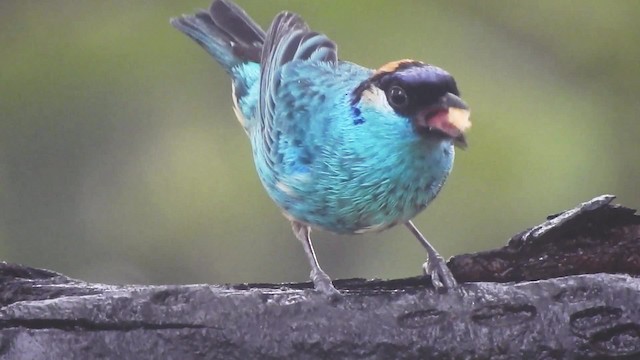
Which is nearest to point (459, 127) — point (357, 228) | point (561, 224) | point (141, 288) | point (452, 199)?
point (561, 224)

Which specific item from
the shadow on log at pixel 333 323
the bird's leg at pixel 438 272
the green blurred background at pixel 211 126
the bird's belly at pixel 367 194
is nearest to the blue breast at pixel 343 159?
the bird's belly at pixel 367 194

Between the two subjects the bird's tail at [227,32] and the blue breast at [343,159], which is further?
the bird's tail at [227,32]

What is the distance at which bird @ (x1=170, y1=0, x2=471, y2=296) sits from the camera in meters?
1.88

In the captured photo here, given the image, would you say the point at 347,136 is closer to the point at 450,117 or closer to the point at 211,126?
the point at 450,117

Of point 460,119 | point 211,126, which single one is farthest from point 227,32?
point 460,119

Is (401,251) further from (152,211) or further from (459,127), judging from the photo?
(459,127)

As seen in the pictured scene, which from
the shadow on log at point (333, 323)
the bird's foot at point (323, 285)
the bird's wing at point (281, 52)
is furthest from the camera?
the bird's wing at point (281, 52)

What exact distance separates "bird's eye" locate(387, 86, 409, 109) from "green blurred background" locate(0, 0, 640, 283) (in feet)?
4.02

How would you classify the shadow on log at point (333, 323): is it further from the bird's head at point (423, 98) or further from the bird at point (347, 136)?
the bird's head at point (423, 98)

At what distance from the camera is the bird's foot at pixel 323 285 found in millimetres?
1777

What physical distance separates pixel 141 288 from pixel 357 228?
57 cm

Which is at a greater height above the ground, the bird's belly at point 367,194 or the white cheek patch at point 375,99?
the white cheek patch at point 375,99

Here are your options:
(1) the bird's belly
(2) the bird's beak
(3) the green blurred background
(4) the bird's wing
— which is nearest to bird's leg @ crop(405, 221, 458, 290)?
(1) the bird's belly

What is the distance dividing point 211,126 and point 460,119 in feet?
5.47
